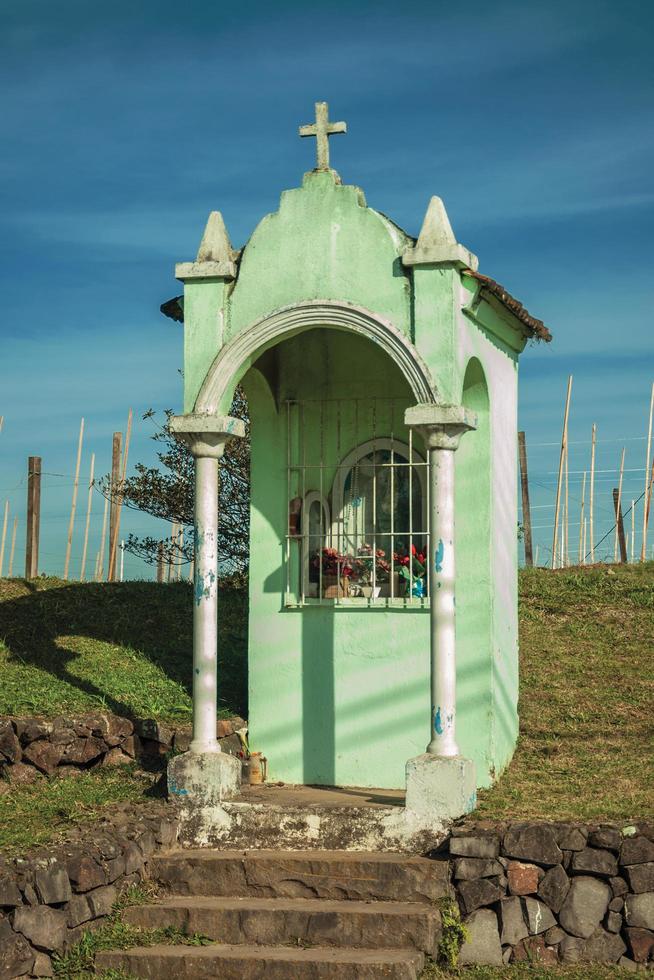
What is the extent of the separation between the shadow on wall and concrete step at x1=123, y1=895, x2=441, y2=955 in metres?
2.62

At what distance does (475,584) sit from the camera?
9578 mm

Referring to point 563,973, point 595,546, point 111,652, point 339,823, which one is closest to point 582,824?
point 563,973

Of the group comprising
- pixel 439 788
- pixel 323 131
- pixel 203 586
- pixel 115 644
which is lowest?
pixel 439 788

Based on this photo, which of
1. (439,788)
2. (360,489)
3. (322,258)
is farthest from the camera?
(360,489)

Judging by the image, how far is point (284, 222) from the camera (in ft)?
29.8

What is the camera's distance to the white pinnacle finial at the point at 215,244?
9234mm

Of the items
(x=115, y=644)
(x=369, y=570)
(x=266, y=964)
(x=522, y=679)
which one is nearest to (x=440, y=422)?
(x=369, y=570)

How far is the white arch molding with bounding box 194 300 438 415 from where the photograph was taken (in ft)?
28.3

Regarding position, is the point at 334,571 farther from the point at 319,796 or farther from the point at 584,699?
the point at 584,699

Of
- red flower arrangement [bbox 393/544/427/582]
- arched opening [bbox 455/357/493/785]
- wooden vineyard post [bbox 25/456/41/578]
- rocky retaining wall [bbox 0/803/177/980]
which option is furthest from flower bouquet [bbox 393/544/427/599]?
wooden vineyard post [bbox 25/456/41/578]

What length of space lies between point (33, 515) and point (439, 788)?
11291 millimetres

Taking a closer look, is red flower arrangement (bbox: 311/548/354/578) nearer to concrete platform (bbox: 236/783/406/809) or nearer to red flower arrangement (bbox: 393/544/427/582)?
red flower arrangement (bbox: 393/544/427/582)

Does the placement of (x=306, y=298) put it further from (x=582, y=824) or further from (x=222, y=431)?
(x=582, y=824)

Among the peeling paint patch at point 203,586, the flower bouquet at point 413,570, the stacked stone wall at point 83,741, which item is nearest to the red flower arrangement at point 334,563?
the flower bouquet at point 413,570
